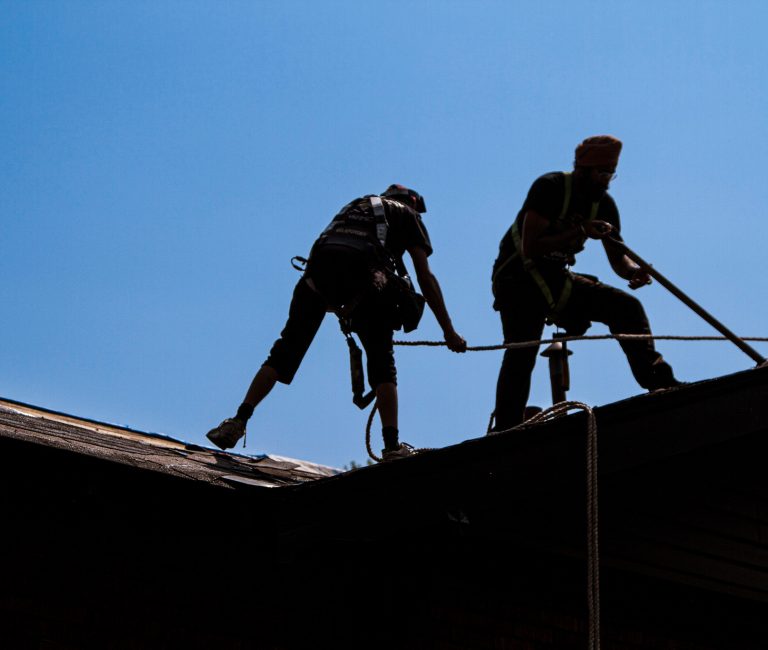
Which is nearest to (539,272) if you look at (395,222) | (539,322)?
(539,322)

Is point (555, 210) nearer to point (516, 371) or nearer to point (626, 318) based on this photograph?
point (626, 318)

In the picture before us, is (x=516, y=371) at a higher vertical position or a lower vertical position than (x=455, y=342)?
lower

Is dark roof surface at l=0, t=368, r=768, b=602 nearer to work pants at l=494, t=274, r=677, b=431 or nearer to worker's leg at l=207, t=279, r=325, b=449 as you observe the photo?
worker's leg at l=207, t=279, r=325, b=449

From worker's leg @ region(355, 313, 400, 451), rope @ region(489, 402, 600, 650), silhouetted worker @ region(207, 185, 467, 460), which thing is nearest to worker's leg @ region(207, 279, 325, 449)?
silhouetted worker @ region(207, 185, 467, 460)

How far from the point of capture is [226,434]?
623 centimetres

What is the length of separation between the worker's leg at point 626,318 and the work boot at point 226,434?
2.00 m

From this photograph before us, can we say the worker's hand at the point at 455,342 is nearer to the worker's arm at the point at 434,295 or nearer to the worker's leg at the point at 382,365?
the worker's arm at the point at 434,295

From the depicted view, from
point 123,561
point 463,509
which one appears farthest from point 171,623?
point 463,509

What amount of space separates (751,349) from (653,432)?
4.90 ft

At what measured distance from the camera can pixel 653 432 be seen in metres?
4.98

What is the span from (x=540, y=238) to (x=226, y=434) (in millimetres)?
2030

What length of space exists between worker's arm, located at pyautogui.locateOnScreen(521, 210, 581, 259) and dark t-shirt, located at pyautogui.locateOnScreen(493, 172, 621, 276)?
4 centimetres

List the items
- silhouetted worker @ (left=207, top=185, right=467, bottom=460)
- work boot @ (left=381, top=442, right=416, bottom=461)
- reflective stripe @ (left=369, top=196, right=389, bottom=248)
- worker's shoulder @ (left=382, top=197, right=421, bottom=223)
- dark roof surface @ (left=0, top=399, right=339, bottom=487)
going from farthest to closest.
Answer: worker's shoulder @ (left=382, top=197, right=421, bottom=223), reflective stripe @ (left=369, top=196, right=389, bottom=248), silhouetted worker @ (left=207, top=185, right=467, bottom=460), work boot @ (left=381, top=442, right=416, bottom=461), dark roof surface @ (left=0, top=399, right=339, bottom=487)

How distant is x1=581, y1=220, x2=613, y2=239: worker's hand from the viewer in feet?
21.8
